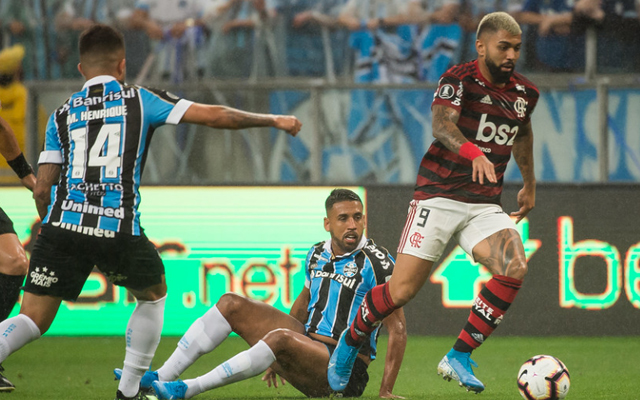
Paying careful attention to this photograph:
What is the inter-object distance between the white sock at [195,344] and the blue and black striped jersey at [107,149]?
2.63ft

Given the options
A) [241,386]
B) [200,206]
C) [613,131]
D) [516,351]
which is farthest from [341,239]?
[613,131]

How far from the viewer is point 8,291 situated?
6039 millimetres

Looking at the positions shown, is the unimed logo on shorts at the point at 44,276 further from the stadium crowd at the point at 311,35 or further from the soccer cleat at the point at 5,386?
the stadium crowd at the point at 311,35

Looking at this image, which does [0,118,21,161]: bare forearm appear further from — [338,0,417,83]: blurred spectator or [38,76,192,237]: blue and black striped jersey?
[338,0,417,83]: blurred spectator

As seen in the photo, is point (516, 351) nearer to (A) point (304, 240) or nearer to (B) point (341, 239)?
(A) point (304, 240)

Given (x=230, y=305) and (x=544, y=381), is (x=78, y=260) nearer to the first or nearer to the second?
(x=230, y=305)

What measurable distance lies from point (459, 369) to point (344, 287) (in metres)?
0.92

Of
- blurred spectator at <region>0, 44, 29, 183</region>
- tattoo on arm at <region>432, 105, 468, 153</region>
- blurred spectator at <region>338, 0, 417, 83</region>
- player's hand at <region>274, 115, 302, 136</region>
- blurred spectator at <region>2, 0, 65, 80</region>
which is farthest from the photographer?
blurred spectator at <region>2, 0, 65, 80</region>

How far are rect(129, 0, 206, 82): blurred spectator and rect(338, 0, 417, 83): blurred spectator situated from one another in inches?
64.8

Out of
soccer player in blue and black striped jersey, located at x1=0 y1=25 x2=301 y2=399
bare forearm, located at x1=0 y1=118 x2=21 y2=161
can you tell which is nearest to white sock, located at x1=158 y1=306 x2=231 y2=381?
soccer player in blue and black striped jersey, located at x1=0 y1=25 x2=301 y2=399

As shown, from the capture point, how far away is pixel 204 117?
442cm

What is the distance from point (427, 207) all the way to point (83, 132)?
188cm

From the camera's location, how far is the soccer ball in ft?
15.2

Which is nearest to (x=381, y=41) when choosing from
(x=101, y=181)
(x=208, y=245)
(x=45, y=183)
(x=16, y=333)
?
(x=208, y=245)
